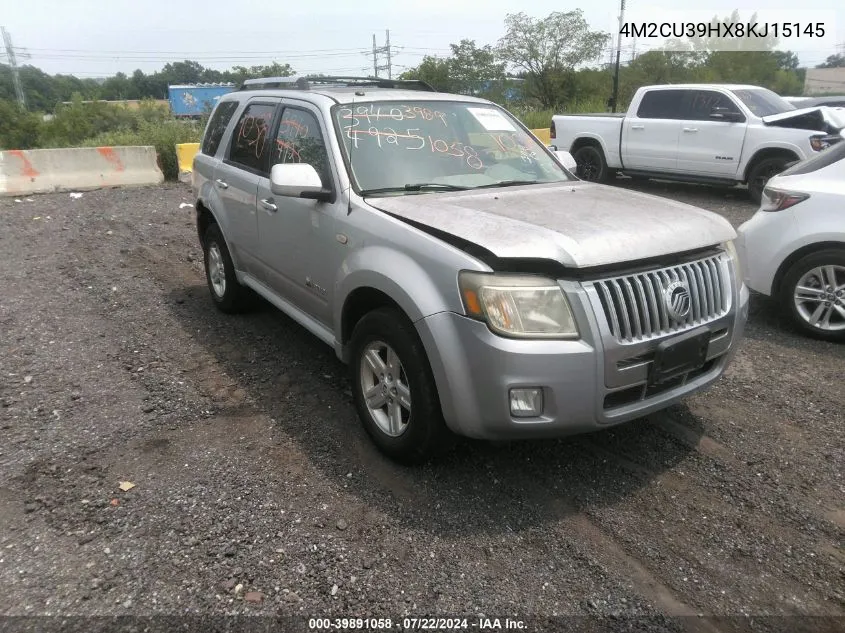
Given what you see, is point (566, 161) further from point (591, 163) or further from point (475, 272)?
point (591, 163)

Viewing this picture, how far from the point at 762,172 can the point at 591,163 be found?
3.45 m

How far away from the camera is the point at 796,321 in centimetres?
515

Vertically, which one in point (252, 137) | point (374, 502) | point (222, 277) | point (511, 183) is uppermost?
point (252, 137)

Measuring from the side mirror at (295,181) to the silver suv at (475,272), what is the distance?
11 mm

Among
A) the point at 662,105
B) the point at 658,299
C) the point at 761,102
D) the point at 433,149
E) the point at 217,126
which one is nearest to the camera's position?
the point at 658,299

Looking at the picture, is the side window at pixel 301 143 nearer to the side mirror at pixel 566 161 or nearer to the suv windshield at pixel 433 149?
the suv windshield at pixel 433 149

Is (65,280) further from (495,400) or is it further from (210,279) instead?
(495,400)

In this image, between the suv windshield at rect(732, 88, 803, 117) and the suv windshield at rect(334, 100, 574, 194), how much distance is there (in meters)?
8.30

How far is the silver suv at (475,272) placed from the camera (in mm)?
2748

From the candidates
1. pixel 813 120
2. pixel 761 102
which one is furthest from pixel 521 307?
pixel 761 102

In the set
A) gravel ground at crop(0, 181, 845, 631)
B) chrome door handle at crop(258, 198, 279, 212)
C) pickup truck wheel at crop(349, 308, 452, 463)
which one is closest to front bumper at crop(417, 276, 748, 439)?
pickup truck wheel at crop(349, 308, 452, 463)

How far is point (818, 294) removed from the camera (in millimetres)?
5016

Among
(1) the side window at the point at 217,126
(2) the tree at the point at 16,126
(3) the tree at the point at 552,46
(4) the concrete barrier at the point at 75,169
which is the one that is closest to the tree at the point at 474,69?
(3) the tree at the point at 552,46

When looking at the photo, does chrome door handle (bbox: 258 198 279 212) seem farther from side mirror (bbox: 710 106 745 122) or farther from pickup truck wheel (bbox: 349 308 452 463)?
side mirror (bbox: 710 106 745 122)
